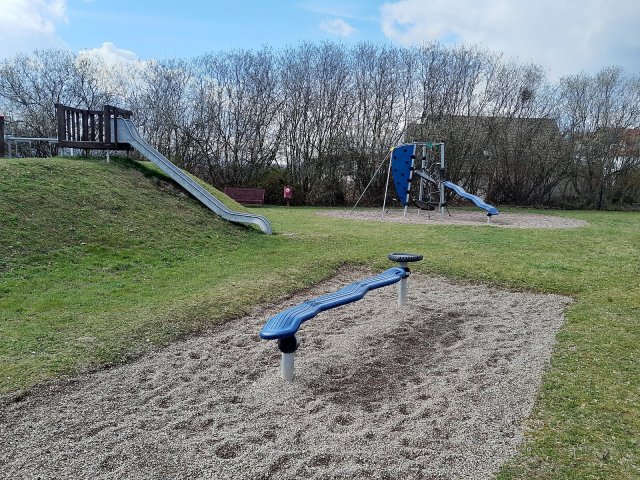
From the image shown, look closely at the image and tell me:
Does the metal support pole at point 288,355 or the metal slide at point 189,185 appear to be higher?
the metal slide at point 189,185

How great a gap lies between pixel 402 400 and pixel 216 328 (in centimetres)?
240

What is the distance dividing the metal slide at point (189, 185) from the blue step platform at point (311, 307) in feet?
20.7

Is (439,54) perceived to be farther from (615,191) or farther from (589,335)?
(589,335)

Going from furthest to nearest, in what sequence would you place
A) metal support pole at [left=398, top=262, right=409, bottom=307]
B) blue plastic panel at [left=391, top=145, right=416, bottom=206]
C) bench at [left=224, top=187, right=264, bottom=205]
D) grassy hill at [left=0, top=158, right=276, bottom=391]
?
bench at [left=224, top=187, right=264, bottom=205]
blue plastic panel at [left=391, top=145, right=416, bottom=206]
metal support pole at [left=398, top=262, right=409, bottom=307]
grassy hill at [left=0, top=158, right=276, bottom=391]

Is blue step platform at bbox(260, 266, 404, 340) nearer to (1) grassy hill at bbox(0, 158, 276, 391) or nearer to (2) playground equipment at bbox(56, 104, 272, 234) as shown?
(1) grassy hill at bbox(0, 158, 276, 391)

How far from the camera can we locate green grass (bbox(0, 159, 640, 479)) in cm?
357

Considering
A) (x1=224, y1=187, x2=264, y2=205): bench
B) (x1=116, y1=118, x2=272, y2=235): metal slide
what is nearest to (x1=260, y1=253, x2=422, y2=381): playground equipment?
(x1=116, y1=118, x2=272, y2=235): metal slide

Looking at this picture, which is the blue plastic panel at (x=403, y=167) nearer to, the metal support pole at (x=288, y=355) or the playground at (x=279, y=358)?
the playground at (x=279, y=358)

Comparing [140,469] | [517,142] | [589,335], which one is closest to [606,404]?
[589,335]

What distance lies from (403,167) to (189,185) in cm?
858

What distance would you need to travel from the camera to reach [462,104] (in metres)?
27.5

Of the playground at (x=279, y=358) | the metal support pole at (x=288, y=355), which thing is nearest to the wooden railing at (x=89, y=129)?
the playground at (x=279, y=358)

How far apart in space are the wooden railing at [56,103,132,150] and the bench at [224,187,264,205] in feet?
39.3

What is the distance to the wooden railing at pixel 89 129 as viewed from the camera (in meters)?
12.4
